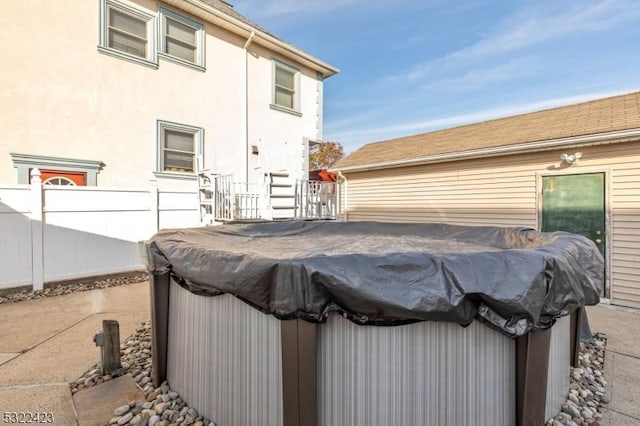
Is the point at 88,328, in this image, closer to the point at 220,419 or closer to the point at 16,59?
the point at 220,419

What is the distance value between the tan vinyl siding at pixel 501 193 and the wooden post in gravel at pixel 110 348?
5.95m

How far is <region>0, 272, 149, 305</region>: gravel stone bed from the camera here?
4.47 m

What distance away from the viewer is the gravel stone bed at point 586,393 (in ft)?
6.82

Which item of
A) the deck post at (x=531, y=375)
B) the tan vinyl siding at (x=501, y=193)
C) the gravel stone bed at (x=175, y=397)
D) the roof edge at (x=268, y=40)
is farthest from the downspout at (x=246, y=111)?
the deck post at (x=531, y=375)

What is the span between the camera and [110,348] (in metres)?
2.61

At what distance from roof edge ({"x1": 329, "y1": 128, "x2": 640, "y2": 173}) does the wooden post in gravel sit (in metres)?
6.01

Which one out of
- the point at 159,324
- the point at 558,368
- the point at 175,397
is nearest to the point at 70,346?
the point at 159,324

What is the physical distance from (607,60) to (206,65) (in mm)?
8838

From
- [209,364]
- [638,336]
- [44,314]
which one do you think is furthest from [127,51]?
[638,336]

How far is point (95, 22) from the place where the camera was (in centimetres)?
568

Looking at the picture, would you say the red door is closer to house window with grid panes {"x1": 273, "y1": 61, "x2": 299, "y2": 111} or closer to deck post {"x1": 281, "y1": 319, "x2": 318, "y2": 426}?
house window with grid panes {"x1": 273, "y1": 61, "x2": 299, "y2": 111}

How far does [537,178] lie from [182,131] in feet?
22.3

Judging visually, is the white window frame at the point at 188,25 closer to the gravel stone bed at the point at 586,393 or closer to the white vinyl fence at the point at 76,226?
the white vinyl fence at the point at 76,226

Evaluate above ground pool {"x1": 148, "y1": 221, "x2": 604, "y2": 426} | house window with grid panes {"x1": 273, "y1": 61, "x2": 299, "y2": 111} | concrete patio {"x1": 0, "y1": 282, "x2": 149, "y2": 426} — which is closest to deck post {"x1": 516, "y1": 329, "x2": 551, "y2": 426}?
above ground pool {"x1": 148, "y1": 221, "x2": 604, "y2": 426}
